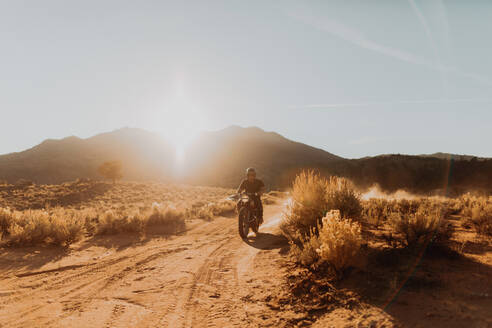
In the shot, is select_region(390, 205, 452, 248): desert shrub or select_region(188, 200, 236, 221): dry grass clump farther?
select_region(188, 200, 236, 221): dry grass clump

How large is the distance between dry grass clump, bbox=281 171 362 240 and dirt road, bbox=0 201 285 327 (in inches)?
36.2

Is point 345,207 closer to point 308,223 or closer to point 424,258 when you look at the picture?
point 308,223

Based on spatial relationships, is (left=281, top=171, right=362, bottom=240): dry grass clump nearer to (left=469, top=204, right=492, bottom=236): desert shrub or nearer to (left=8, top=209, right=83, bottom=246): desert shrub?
(left=469, top=204, right=492, bottom=236): desert shrub

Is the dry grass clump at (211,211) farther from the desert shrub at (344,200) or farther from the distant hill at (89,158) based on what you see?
the distant hill at (89,158)

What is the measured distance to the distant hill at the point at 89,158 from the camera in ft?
249

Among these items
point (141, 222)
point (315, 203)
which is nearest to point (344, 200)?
point (315, 203)

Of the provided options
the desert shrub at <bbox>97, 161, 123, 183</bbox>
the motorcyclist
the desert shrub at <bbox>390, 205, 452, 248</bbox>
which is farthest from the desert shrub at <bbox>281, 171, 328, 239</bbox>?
the desert shrub at <bbox>97, 161, 123, 183</bbox>

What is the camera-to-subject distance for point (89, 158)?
9969 centimetres

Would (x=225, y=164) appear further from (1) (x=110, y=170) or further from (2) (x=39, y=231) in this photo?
(2) (x=39, y=231)

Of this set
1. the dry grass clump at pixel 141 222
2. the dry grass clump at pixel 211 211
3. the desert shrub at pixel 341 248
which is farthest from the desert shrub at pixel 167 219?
the desert shrub at pixel 341 248

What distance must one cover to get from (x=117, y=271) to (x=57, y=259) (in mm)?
2114

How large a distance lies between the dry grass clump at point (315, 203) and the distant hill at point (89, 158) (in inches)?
3245

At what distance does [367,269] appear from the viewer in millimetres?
4172

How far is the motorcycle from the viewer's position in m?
8.72
